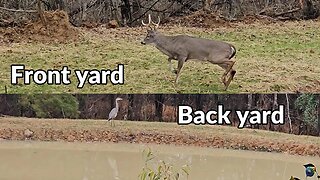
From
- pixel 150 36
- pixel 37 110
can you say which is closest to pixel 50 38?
pixel 37 110

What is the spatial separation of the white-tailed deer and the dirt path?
181 centimetres

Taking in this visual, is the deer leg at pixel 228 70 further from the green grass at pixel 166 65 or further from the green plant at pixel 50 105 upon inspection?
the green plant at pixel 50 105

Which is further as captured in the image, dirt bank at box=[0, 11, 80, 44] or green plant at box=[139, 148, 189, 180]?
dirt bank at box=[0, 11, 80, 44]

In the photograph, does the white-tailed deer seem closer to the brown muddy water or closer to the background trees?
the brown muddy water

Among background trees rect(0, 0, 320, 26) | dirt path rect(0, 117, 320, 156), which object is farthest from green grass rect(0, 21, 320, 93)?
background trees rect(0, 0, 320, 26)

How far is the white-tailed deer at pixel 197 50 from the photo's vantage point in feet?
24.2

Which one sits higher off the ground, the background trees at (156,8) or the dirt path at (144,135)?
the background trees at (156,8)

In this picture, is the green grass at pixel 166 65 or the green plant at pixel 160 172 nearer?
the green plant at pixel 160 172

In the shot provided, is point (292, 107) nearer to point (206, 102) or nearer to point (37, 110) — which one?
point (206, 102)

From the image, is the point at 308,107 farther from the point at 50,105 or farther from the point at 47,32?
the point at 47,32

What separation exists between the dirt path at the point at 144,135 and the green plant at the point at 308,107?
275mm

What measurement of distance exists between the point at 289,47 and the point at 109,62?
9.19 ft

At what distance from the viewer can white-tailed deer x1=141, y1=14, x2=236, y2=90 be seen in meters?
7.38

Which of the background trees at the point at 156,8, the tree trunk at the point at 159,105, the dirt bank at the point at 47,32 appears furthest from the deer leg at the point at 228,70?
the background trees at the point at 156,8
